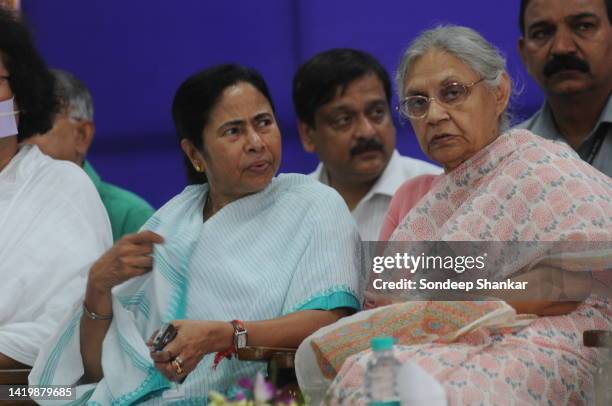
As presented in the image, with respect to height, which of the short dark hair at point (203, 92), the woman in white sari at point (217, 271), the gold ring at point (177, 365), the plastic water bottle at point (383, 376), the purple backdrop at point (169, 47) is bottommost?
the plastic water bottle at point (383, 376)

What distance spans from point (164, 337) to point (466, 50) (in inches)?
45.2

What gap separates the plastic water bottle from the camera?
2188 mm

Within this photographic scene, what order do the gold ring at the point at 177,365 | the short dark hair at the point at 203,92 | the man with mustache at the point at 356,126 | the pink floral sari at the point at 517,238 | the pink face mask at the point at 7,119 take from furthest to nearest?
the man with mustache at the point at 356,126 → the pink face mask at the point at 7,119 → the short dark hair at the point at 203,92 → the gold ring at the point at 177,365 → the pink floral sari at the point at 517,238

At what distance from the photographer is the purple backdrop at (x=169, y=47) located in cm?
504

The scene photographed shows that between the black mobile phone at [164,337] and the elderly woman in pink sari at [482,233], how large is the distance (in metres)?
0.33

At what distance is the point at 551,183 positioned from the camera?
284 cm

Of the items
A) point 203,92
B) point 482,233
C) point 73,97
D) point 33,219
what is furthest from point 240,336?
point 73,97

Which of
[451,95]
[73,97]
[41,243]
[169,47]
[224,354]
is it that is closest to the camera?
[224,354]

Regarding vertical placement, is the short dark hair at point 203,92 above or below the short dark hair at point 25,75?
below

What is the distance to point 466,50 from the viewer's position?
3.13m

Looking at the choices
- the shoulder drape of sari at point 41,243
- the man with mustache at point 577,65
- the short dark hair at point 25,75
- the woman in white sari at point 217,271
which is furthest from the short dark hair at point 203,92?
the man with mustache at point 577,65

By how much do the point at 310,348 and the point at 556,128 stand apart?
1513mm

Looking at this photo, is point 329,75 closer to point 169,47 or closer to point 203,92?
point 203,92

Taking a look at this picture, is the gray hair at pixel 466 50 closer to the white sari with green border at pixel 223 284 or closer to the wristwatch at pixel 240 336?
the white sari with green border at pixel 223 284
